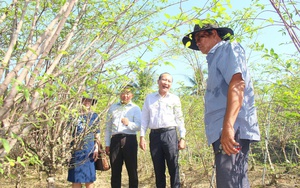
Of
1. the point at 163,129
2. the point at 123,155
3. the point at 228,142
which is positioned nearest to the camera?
the point at 228,142

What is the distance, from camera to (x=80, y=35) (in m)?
3.13

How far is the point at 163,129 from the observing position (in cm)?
398

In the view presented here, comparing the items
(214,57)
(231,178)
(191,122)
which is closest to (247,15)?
(214,57)

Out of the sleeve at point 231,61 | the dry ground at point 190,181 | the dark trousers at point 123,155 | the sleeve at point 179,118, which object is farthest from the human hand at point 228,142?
the dry ground at point 190,181

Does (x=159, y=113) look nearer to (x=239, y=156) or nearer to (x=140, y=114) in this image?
(x=140, y=114)

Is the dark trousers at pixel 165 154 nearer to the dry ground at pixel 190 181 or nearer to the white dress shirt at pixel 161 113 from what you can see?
the white dress shirt at pixel 161 113

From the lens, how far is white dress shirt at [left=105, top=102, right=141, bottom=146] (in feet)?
14.1

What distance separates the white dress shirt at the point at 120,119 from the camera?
14.1ft

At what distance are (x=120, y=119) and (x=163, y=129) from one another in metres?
0.68

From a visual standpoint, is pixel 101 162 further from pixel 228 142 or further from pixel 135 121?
pixel 228 142

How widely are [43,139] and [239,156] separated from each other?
107 inches

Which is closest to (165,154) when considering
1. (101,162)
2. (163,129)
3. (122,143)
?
(163,129)

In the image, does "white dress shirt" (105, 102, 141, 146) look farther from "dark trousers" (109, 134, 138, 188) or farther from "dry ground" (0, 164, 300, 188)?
"dry ground" (0, 164, 300, 188)

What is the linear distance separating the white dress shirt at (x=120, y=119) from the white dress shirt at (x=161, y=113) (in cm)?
19
